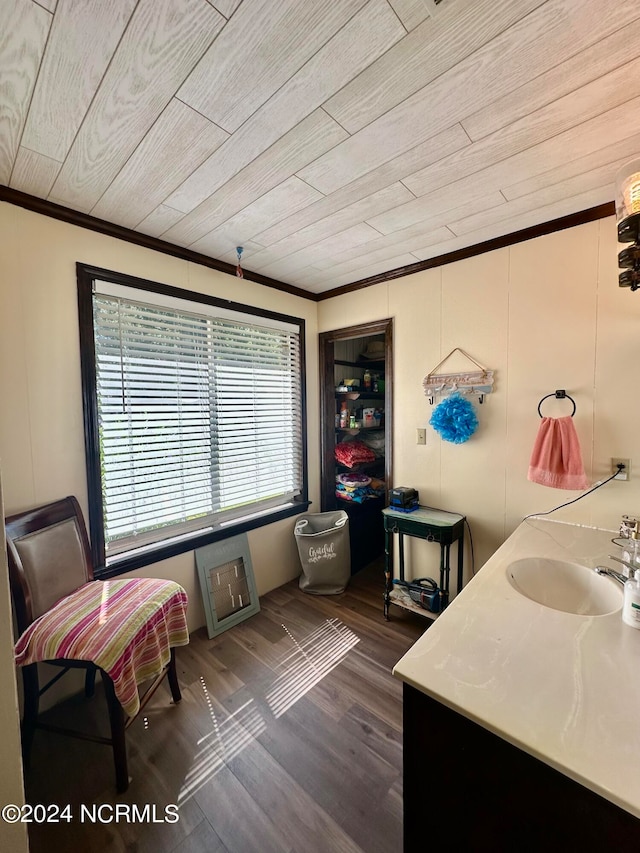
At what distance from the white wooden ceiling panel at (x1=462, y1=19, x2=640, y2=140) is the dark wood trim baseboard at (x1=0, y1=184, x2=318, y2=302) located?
160 cm

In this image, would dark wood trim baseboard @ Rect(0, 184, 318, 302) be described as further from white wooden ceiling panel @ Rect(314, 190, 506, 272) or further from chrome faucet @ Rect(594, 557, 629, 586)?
chrome faucet @ Rect(594, 557, 629, 586)

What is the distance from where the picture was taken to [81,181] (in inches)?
55.9

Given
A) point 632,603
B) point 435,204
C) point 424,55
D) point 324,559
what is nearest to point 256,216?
point 435,204

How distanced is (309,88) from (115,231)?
131cm

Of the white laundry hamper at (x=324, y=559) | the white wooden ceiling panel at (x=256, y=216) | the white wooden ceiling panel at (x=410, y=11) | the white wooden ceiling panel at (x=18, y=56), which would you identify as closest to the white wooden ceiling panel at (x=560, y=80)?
the white wooden ceiling panel at (x=410, y=11)

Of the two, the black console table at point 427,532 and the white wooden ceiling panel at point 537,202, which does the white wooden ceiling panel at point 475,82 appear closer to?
the white wooden ceiling panel at point 537,202

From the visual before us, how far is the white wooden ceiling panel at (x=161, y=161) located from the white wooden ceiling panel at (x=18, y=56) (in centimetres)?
31

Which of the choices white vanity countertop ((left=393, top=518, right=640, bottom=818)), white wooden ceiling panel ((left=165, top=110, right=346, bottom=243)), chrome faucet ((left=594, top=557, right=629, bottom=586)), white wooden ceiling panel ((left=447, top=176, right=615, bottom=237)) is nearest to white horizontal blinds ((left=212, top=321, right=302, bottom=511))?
white wooden ceiling panel ((left=165, top=110, right=346, bottom=243))

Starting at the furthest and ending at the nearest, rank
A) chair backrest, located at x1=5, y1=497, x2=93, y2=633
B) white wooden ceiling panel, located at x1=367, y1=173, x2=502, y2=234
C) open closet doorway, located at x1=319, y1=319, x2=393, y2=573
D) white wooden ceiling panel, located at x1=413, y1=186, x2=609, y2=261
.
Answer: open closet doorway, located at x1=319, y1=319, x2=393, y2=573
white wooden ceiling panel, located at x1=413, y1=186, x2=609, y2=261
white wooden ceiling panel, located at x1=367, y1=173, x2=502, y2=234
chair backrest, located at x1=5, y1=497, x2=93, y2=633

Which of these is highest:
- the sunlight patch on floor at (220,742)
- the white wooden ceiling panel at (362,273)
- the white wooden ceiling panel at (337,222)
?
the white wooden ceiling panel at (362,273)

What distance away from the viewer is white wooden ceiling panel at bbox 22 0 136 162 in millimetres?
815

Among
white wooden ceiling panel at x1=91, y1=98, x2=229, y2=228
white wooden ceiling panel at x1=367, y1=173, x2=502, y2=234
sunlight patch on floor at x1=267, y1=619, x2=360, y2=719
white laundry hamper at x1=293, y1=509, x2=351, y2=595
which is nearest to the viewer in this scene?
white wooden ceiling panel at x1=91, y1=98, x2=229, y2=228

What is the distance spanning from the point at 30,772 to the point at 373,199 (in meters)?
2.82

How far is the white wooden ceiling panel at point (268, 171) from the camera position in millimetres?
1161
